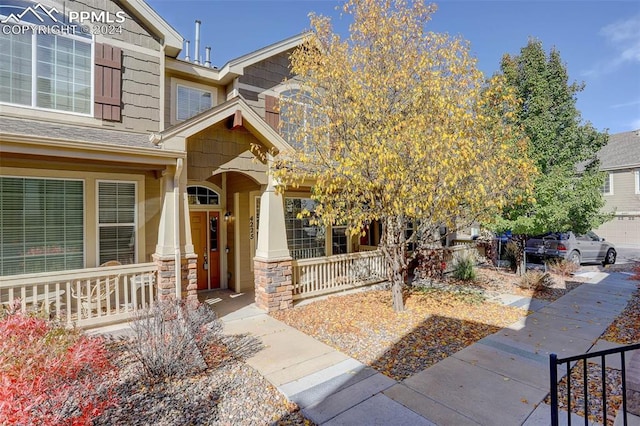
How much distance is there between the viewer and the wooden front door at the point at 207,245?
352 inches

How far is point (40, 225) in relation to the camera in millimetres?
6348

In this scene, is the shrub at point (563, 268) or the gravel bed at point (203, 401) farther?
the shrub at point (563, 268)

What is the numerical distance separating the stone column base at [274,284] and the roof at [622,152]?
23.9 meters

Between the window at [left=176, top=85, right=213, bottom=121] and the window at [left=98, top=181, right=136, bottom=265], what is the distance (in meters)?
2.49

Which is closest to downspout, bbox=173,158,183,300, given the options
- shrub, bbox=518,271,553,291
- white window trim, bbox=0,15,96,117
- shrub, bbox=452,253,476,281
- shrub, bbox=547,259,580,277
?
white window trim, bbox=0,15,96,117

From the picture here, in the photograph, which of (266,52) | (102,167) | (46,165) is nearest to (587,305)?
(266,52)

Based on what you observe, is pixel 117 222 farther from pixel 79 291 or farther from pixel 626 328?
pixel 626 328

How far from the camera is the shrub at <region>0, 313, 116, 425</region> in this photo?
7.67ft

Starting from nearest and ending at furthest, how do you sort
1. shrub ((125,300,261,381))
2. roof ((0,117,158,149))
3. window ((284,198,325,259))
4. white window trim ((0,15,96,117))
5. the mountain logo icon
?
shrub ((125,300,261,381)), roof ((0,117,158,149)), the mountain logo icon, white window trim ((0,15,96,117)), window ((284,198,325,259))

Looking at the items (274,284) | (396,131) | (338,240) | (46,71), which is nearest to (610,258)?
(338,240)

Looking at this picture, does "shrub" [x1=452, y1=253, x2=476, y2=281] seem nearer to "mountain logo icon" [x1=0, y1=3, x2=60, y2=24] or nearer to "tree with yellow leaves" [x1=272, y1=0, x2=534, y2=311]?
"tree with yellow leaves" [x1=272, y1=0, x2=534, y2=311]

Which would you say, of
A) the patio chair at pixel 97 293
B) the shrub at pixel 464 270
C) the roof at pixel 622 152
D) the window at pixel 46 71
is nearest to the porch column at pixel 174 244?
the patio chair at pixel 97 293

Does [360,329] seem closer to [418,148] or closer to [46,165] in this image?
[418,148]

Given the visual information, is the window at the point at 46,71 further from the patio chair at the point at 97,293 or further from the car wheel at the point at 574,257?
the car wheel at the point at 574,257
